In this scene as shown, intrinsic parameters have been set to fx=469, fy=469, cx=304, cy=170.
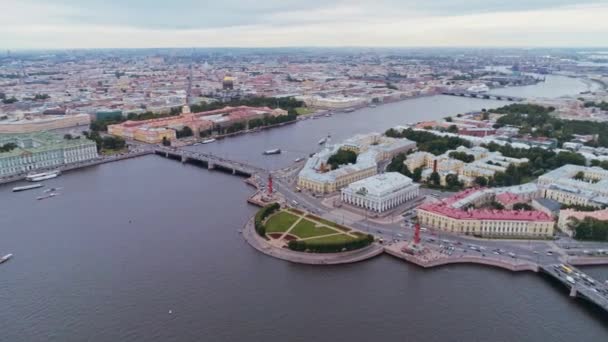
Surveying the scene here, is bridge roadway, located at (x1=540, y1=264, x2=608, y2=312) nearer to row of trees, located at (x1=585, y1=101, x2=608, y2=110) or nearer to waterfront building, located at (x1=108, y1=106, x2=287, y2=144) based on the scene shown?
waterfront building, located at (x1=108, y1=106, x2=287, y2=144)

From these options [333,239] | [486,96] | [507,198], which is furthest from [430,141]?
[486,96]

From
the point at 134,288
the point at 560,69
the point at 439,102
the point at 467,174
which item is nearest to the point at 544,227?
the point at 467,174

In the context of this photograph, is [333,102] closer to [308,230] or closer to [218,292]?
[308,230]

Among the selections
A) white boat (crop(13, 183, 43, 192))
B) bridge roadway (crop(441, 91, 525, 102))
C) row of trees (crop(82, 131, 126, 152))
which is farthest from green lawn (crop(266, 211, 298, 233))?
bridge roadway (crop(441, 91, 525, 102))

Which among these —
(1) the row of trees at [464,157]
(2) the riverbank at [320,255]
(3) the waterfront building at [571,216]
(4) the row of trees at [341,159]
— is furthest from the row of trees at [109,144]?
(3) the waterfront building at [571,216]

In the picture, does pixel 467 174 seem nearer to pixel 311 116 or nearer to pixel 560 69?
pixel 311 116
